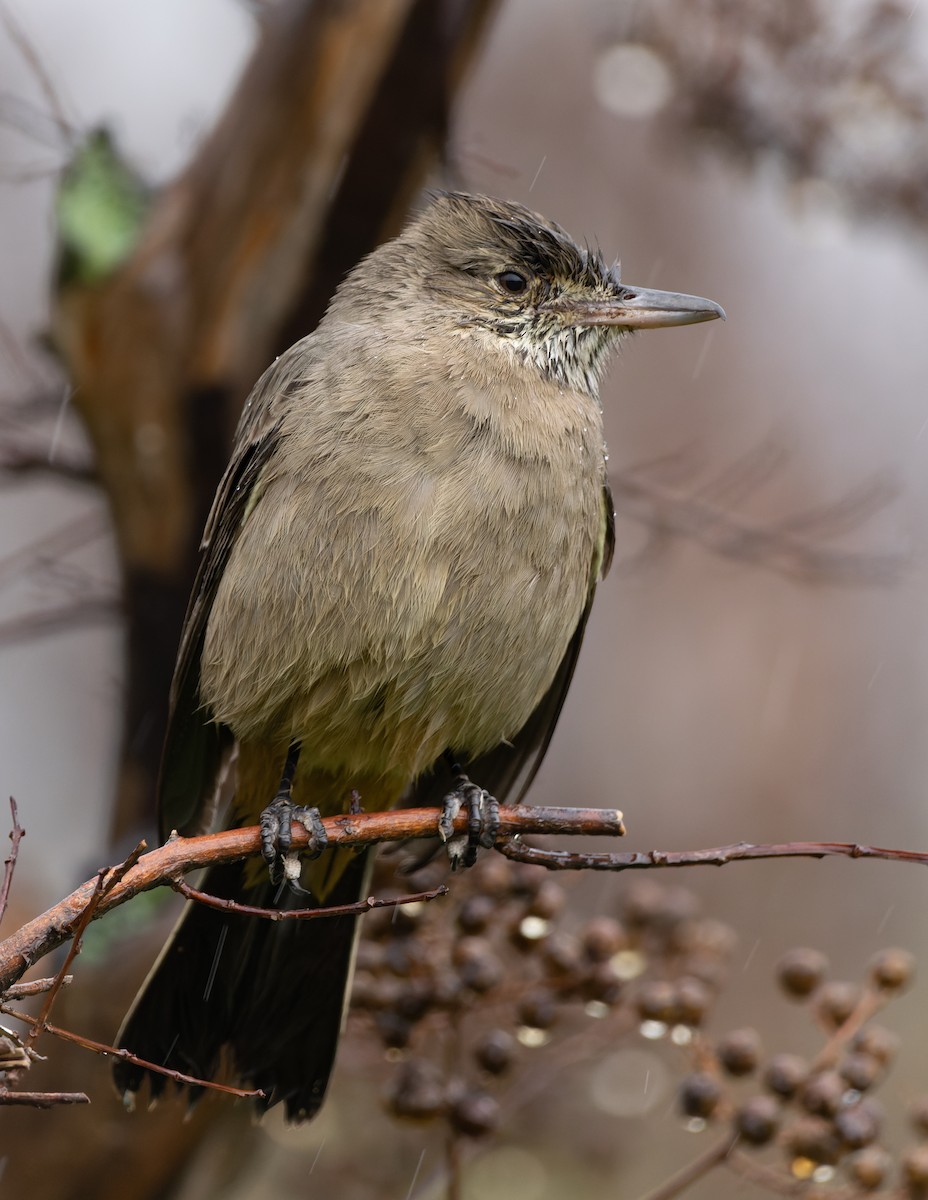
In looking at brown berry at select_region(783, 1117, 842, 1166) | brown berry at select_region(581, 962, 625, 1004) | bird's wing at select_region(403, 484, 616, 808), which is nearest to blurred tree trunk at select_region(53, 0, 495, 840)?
bird's wing at select_region(403, 484, 616, 808)

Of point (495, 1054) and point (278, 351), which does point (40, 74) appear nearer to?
point (278, 351)

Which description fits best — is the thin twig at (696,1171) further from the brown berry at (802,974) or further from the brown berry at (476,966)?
the brown berry at (476,966)

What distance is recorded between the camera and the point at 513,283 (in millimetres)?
3836

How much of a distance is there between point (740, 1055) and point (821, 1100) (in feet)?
0.71

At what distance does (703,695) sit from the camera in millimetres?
7746

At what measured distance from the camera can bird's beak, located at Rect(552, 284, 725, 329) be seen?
3.74 metres

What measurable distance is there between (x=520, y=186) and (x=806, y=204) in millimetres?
1779

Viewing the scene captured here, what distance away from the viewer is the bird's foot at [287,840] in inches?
112

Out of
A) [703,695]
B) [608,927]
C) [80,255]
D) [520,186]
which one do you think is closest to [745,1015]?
[703,695]

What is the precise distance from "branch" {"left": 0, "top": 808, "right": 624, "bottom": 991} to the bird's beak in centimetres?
164

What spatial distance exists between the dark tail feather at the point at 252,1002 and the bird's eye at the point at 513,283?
1824mm

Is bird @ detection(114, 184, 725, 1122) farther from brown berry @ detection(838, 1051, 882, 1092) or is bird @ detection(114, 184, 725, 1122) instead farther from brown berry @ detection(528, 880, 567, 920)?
brown berry @ detection(838, 1051, 882, 1092)

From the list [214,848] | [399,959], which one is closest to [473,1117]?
[399,959]

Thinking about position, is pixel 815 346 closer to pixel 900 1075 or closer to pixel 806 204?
pixel 806 204
